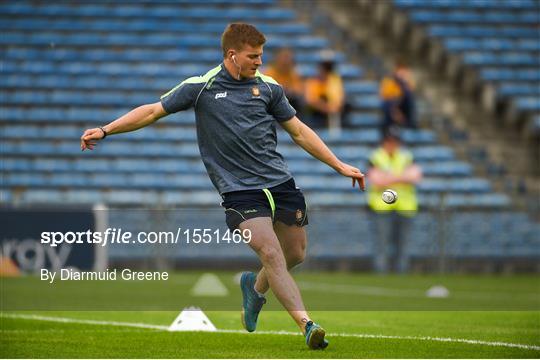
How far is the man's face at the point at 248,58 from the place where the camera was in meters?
7.75

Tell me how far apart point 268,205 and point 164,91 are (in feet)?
51.5

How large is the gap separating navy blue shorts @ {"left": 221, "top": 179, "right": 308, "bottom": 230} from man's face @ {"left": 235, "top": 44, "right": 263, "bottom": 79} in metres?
0.78

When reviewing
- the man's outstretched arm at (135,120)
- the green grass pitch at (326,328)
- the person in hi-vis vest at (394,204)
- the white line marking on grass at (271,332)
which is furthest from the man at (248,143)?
the person in hi-vis vest at (394,204)

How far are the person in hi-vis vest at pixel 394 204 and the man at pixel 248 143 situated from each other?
1030 centimetres

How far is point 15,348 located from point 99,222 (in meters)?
10.7

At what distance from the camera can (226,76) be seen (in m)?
7.90

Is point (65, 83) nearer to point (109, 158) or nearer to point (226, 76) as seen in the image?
point (109, 158)

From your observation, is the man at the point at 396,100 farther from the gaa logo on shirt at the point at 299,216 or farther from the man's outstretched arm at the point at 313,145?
the gaa logo on shirt at the point at 299,216

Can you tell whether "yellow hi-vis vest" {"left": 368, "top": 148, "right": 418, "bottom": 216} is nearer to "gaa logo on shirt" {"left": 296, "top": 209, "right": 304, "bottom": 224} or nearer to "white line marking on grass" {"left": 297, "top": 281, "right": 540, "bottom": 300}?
"white line marking on grass" {"left": 297, "top": 281, "right": 540, "bottom": 300}

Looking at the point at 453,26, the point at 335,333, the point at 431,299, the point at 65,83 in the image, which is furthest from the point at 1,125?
the point at 335,333

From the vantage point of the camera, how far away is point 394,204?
19.4 m

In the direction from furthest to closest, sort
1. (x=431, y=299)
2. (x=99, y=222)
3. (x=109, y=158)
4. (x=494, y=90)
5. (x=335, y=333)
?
(x=494, y=90) < (x=109, y=158) < (x=99, y=222) < (x=431, y=299) < (x=335, y=333)

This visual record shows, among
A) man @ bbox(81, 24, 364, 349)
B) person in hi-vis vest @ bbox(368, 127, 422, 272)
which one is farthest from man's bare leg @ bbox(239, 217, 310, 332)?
person in hi-vis vest @ bbox(368, 127, 422, 272)

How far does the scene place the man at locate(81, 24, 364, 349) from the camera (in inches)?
305
